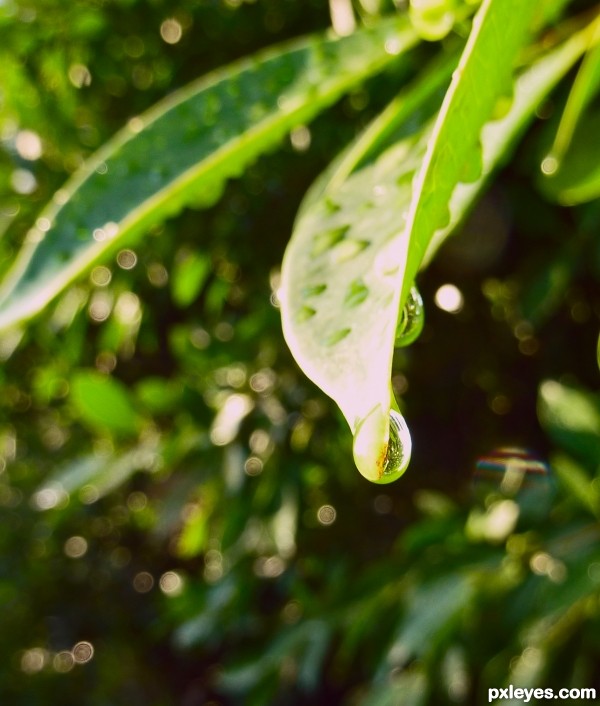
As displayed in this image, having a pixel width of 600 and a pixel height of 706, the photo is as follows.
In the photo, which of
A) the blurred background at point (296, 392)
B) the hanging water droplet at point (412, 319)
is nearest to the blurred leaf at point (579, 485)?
the blurred background at point (296, 392)

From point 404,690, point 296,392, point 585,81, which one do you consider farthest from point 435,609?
point 585,81

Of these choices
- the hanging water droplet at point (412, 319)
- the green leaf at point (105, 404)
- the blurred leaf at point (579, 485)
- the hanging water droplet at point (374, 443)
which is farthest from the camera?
the green leaf at point (105, 404)

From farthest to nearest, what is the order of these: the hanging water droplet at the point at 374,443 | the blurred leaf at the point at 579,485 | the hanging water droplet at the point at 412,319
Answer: the blurred leaf at the point at 579,485
the hanging water droplet at the point at 412,319
the hanging water droplet at the point at 374,443

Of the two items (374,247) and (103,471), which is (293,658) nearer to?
(103,471)

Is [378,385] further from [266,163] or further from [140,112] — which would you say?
[140,112]

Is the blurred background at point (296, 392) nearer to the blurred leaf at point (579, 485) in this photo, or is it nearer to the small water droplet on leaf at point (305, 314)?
the blurred leaf at point (579, 485)

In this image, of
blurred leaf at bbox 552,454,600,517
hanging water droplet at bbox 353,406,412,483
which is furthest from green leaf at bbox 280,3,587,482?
blurred leaf at bbox 552,454,600,517

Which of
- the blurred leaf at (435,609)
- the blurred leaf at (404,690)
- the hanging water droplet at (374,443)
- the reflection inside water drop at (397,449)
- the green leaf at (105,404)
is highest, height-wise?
the hanging water droplet at (374,443)

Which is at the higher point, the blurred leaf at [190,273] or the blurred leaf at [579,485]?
the blurred leaf at [190,273]
